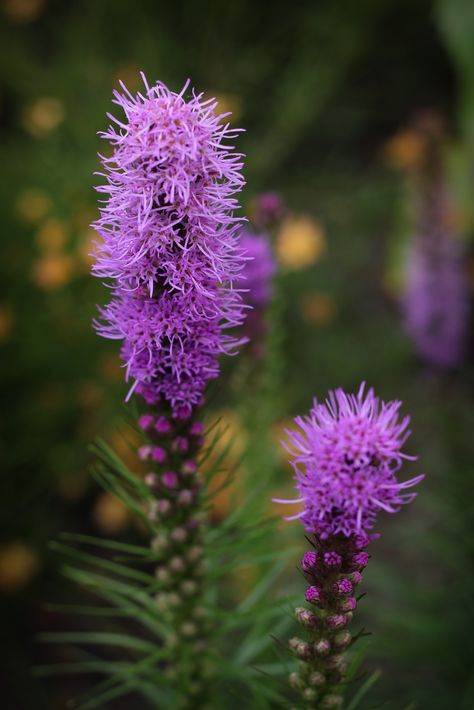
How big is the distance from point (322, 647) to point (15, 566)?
177 cm

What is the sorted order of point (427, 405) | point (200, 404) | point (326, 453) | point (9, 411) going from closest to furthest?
point (326, 453) → point (200, 404) → point (9, 411) → point (427, 405)

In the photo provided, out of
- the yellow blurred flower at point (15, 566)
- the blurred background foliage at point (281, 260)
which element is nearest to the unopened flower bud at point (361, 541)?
the blurred background foliage at point (281, 260)

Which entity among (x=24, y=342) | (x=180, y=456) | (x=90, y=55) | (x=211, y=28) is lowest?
(x=180, y=456)

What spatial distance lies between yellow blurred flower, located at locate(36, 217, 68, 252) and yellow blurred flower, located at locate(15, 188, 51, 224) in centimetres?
5

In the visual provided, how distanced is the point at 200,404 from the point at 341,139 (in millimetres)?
4048

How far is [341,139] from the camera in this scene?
16.2 feet

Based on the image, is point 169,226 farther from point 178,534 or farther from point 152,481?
point 178,534

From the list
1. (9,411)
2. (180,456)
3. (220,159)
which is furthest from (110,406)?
(220,159)

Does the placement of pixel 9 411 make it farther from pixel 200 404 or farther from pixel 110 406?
pixel 200 404

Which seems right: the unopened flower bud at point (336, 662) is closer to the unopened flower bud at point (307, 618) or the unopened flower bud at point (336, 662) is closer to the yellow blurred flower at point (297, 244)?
the unopened flower bud at point (307, 618)

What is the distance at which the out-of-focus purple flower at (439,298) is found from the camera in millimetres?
2836

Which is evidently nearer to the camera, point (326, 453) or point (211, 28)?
point (326, 453)

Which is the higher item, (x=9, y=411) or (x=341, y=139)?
(x=341, y=139)

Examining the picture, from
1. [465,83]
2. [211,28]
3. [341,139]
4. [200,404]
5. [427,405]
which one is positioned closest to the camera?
[200,404]
